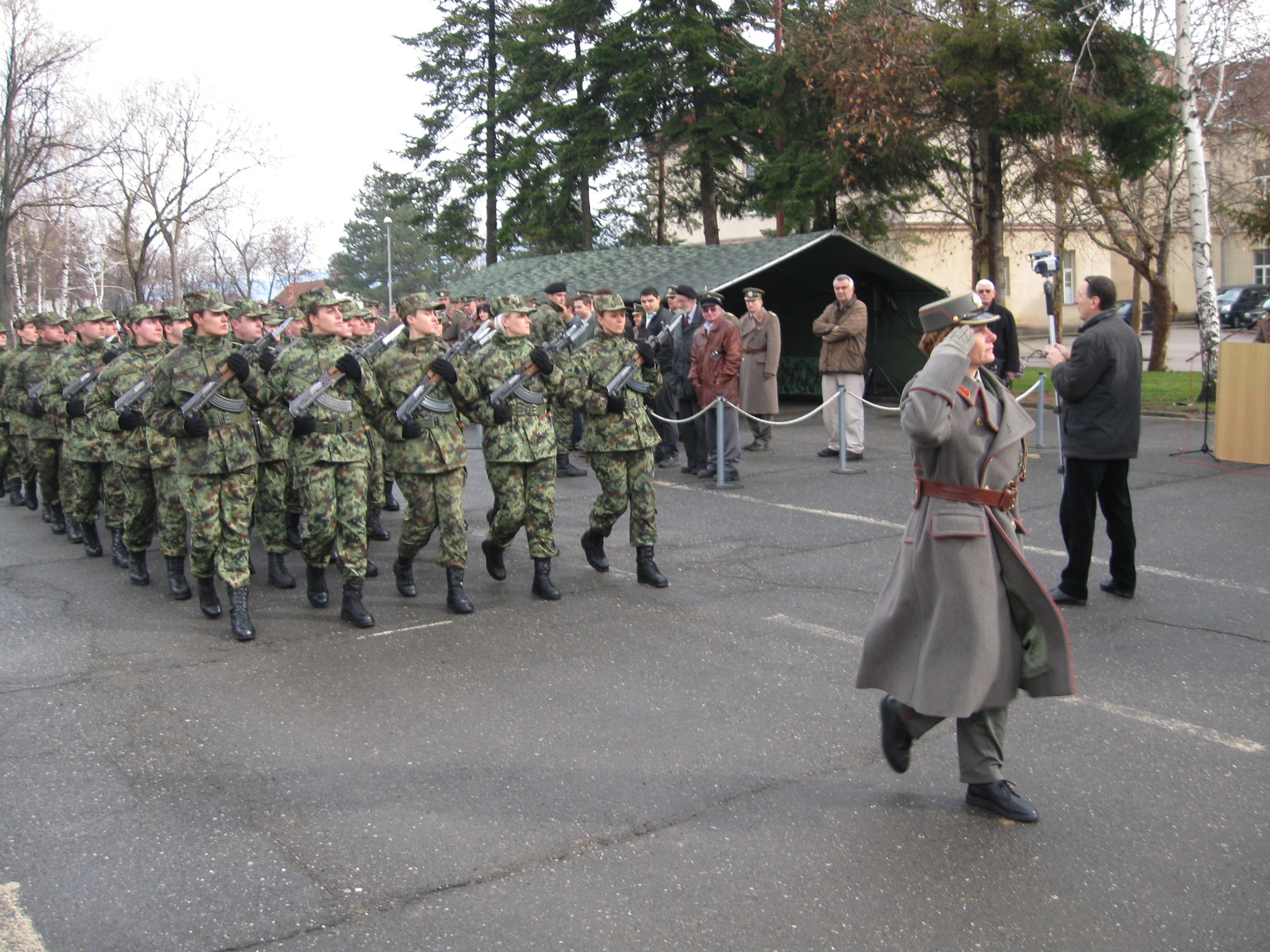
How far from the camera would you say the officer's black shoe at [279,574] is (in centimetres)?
801

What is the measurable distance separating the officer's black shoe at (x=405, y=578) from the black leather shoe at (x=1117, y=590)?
4.41 metres

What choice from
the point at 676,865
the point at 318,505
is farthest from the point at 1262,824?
the point at 318,505

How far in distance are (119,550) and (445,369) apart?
3743 mm

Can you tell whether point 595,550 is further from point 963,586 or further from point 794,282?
point 794,282

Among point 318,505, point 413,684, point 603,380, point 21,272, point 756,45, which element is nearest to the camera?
point 413,684

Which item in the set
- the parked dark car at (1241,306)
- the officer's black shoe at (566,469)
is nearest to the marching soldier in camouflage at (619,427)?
the officer's black shoe at (566,469)

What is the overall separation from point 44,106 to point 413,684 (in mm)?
36872

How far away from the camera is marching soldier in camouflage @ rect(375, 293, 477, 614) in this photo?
7.03 metres

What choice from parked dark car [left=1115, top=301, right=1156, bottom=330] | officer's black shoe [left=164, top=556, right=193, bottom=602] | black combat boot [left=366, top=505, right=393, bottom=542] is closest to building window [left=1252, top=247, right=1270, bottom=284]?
parked dark car [left=1115, top=301, right=1156, bottom=330]

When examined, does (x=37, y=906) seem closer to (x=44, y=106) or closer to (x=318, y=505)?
(x=318, y=505)

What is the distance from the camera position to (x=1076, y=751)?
4.72 m

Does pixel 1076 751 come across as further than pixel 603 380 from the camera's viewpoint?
No

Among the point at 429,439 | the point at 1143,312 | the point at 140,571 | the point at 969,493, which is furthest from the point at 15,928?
the point at 1143,312

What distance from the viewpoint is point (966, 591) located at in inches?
→ 160
